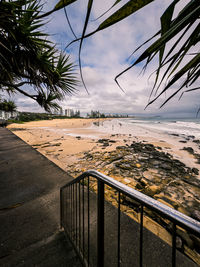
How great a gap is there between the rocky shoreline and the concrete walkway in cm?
113

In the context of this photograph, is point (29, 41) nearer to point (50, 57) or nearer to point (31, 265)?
point (50, 57)

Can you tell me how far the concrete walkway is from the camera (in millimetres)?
1277

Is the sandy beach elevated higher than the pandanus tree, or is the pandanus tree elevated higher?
the pandanus tree

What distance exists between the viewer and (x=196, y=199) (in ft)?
9.36

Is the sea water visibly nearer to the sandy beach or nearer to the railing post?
the sandy beach

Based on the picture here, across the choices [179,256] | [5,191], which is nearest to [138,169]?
[179,256]

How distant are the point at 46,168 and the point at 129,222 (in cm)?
260

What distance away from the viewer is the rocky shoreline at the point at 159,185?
182 cm

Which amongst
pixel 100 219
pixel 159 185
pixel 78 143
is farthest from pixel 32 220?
pixel 78 143

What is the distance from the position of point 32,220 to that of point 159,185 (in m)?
3.21

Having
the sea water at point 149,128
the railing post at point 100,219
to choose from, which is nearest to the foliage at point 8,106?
the sea water at point 149,128

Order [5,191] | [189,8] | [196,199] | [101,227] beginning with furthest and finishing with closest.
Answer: [196,199] < [5,191] < [101,227] < [189,8]

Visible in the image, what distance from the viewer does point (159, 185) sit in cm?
331

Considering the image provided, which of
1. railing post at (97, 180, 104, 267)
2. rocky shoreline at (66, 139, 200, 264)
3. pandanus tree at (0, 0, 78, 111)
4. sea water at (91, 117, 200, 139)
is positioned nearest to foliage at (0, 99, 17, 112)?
sea water at (91, 117, 200, 139)
